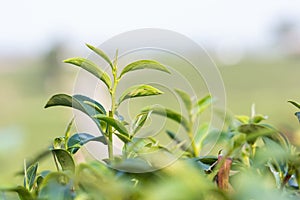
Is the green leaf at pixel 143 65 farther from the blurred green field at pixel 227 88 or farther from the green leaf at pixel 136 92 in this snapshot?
the blurred green field at pixel 227 88

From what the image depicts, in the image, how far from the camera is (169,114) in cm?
35

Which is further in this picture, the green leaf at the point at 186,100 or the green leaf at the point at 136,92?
the green leaf at the point at 186,100

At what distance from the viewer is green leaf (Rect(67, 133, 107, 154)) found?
252mm

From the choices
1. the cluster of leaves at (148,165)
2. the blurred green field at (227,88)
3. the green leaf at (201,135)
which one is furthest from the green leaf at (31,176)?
the blurred green field at (227,88)

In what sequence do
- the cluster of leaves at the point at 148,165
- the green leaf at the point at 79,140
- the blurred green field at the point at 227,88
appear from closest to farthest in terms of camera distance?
the cluster of leaves at the point at 148,165 → the green leaf at the point at 79,140 → the blurred green field at the point at 227,88

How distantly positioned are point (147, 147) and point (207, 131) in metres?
0.13

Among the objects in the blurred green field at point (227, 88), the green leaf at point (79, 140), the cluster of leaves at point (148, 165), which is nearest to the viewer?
the cluster of leaves at point (148, 165)

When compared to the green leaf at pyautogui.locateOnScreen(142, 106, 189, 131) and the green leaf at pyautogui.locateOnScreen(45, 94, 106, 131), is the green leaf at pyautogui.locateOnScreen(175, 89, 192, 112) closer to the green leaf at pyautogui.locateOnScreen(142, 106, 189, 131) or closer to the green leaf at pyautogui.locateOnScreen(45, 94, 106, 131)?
Answer: the green leaf at pyautogui.locateOnScreen(142, 106, 189, 131)

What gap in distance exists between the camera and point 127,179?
0.61ft

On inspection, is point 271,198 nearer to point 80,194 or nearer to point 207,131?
point 80,194

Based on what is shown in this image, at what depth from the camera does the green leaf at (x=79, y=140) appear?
0.25 m

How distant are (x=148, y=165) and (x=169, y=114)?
0.17m

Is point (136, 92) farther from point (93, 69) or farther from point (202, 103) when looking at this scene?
point (202, 103)

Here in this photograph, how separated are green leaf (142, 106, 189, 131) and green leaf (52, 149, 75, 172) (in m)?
0.06
